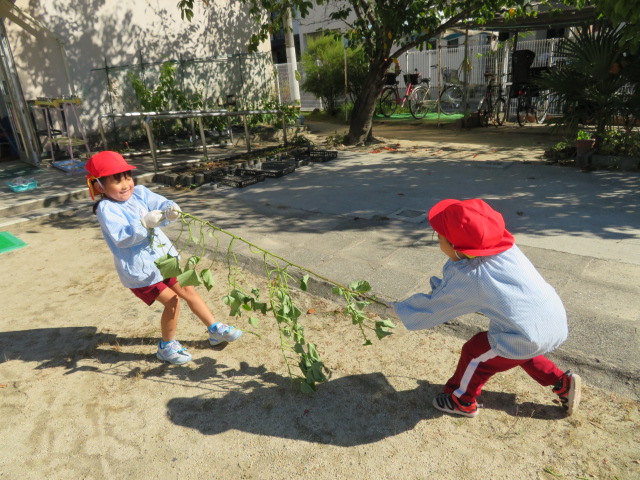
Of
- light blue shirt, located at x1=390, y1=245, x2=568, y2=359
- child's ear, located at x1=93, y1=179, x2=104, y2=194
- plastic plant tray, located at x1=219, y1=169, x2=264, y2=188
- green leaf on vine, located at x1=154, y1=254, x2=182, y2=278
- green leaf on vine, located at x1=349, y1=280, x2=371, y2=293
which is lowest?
plastic plant tray, located at x1=219, y1=169, x2=264, y2=188

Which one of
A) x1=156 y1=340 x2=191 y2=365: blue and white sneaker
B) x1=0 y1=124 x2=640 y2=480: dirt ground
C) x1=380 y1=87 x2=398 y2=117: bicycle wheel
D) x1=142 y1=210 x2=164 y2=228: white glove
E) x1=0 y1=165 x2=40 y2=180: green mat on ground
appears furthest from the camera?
x1=380 y1=87 x2=398 y2=117: bicycle wheel

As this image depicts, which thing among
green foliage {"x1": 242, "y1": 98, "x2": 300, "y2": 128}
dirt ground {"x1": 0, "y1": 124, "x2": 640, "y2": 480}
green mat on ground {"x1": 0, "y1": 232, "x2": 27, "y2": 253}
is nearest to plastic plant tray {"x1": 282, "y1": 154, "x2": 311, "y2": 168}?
green foliage {"x1": 242, "y1": 98, "x2": 300, "y2": 128}

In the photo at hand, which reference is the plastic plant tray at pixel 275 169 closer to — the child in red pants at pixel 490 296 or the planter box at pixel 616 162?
the planter box at pixel 616 162

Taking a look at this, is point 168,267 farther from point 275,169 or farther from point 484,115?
point 484,115

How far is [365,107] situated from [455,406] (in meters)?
9.32

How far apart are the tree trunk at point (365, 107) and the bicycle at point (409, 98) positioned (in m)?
5.07

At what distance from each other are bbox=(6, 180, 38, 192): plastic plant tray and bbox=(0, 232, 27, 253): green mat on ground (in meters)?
2.07

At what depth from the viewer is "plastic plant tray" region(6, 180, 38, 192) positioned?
26.1ft

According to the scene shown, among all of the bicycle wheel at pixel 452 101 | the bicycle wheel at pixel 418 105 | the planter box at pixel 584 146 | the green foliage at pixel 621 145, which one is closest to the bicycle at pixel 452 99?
the bicycle wheel at pixel 452 101

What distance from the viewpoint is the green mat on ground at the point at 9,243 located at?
5707 millimetres

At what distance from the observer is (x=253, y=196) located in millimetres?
7344

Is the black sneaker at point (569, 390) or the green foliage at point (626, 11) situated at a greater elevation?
the green foliage at point (626, 11)

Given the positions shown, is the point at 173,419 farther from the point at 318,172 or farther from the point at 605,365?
the point at 318,172

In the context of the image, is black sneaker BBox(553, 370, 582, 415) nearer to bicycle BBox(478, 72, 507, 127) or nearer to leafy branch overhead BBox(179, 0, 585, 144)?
leafy branch overhead BBox(179, 0, 585, 144)
